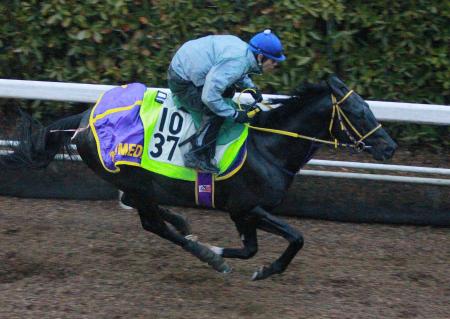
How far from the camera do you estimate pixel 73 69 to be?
746cm

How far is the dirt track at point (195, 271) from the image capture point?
5082mm

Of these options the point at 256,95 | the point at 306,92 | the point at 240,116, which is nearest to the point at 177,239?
the point at 240,116

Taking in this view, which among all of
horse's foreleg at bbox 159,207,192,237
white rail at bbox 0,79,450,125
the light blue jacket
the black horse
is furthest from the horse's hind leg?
the light blue jacket

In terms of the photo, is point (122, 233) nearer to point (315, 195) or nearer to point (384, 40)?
point (315, 195)

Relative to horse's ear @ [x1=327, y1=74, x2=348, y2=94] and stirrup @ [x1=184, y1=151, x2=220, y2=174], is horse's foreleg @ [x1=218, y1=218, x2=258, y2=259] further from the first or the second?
horse's ear @ [x1=327, y1=74, x2=348, y2=94]

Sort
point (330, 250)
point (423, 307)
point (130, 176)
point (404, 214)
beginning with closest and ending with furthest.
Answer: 1. point (423, 307)
2. point (130, 176)
3. point (330, 250)
4. point (404, 214)

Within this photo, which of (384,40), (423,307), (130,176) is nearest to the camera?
(423,307)

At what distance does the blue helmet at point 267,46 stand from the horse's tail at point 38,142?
4.83 ft

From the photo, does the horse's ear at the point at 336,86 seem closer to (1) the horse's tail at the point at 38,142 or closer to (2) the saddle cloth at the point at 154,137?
(2) the saddle cloth at the point at 154,137

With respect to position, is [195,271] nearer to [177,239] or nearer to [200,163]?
[177,239]

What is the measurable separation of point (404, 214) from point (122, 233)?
7.67ft

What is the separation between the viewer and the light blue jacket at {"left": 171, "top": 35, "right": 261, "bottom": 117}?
16.7 ft

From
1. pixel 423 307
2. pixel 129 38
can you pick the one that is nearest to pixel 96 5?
pixel 129 38

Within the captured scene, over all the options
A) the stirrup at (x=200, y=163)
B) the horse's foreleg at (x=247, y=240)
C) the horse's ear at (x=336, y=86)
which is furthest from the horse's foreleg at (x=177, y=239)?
the horse's ear at (x=336, y=86)
